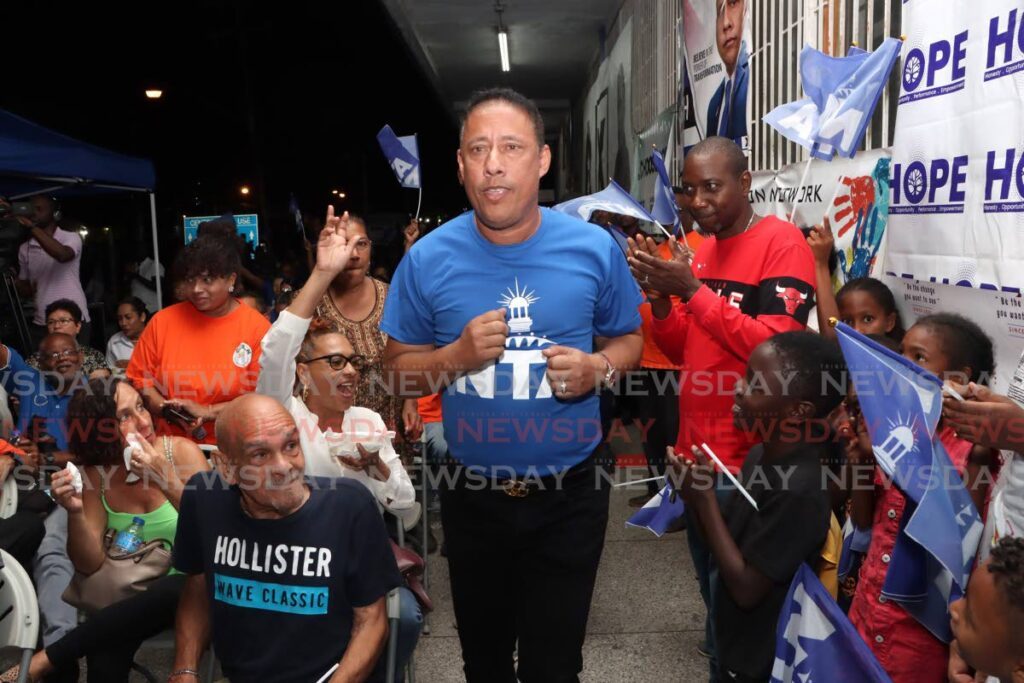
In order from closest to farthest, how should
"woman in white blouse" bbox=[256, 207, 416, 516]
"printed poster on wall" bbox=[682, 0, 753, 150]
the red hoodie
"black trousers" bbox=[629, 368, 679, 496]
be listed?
the red hoodie
"woman in white blouse" bbox=[256, 207, 416, 516]
"black trousers" bbox=[629, 368, 679, 496]
"printed poster on wall" bbox=[682, 0, 753, 150]

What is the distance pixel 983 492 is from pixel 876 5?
2379 millimetres

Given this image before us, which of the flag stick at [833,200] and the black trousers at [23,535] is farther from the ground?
the flag stick at [833,200]

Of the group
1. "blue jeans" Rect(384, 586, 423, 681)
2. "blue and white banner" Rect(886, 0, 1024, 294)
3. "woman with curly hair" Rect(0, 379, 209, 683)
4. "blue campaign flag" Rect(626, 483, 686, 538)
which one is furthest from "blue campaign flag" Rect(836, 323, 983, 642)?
"woman with curly hair" Rect(0, 379, 209, 683)

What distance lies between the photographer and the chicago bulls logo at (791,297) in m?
3.23

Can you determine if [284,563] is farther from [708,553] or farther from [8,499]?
[8,499]

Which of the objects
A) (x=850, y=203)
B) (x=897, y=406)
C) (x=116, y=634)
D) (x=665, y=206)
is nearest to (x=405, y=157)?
(x=665, y=206)

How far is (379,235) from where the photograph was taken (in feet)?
71.0

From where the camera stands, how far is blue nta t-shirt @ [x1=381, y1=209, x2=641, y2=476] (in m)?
2.47

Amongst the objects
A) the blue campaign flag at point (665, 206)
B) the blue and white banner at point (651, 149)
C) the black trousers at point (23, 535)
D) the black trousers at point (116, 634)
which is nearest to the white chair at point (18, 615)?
the black trousers at point (116, 634)

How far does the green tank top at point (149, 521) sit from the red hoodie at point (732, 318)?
1.95 meters

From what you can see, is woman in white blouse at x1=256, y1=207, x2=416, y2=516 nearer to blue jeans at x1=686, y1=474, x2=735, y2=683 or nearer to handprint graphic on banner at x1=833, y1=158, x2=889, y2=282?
blue jeans at x1=686, y1=474, x2=735, y2=683

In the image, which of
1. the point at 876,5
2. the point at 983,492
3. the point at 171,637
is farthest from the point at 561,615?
the point at 876,5

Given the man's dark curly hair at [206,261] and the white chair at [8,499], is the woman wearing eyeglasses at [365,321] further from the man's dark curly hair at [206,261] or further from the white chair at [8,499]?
the white chair at [8,499]

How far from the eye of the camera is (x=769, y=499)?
108 inches
